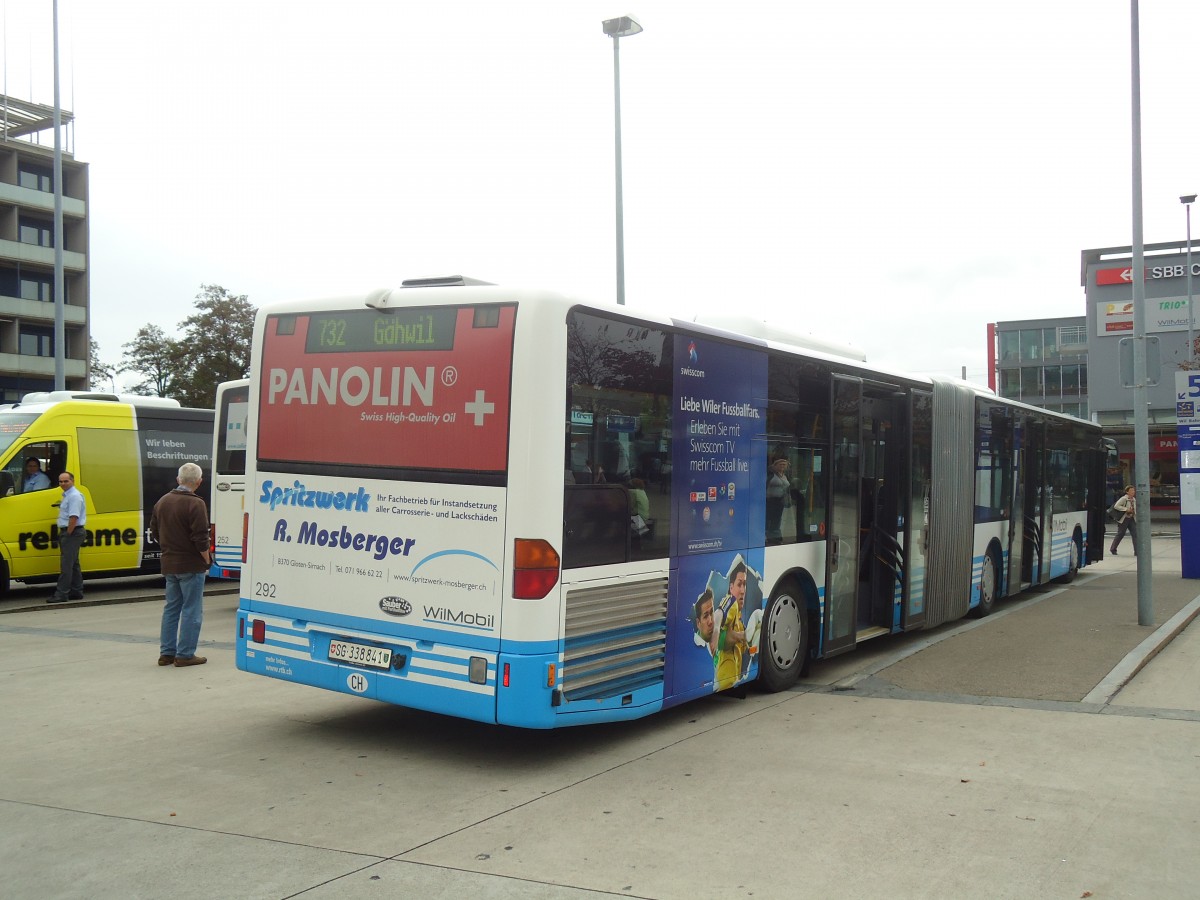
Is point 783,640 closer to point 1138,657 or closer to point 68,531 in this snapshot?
point 1138,657

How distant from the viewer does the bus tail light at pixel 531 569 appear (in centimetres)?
613

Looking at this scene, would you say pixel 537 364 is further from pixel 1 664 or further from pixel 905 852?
pixel 1 664

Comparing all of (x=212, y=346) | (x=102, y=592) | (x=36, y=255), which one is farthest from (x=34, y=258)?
(x=102, y=592)

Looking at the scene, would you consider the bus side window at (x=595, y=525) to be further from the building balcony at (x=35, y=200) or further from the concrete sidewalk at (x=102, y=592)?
the building balcony at (x=35, y=200)

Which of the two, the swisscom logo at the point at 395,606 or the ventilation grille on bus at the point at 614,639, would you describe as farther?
the swisscom logo at the point at 395,606

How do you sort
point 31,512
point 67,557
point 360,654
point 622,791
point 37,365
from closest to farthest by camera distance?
point 622,791, point 360,654, point 67,557, point 31,512, point 37,365

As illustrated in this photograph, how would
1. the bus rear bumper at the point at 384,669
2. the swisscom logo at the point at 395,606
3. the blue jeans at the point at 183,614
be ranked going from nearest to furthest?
the bus rear bumper at the point at 384,669, the swisscom logo at the point at 395,606, the blue jeans at the point at 183,614

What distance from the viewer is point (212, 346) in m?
45.1

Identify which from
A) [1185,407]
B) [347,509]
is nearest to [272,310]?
[347,509]

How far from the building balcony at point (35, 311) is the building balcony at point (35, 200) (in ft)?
16.7

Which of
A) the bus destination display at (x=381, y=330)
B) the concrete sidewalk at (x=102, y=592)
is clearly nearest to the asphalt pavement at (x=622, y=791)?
the bus destination display at (x=381, y=330)

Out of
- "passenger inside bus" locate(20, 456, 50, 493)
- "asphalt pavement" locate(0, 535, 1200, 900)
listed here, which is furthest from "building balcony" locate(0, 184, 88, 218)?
"asphalt pavement" locate(0, 535, 1200, 900)

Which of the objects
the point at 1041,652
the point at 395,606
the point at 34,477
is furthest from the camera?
the point at 34,477

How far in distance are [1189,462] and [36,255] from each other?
58.0 meters
